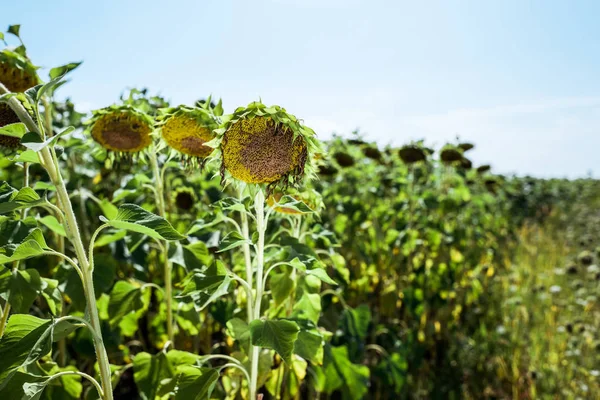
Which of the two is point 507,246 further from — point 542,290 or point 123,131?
point 123,131

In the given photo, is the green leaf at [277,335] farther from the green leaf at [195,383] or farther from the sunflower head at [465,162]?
the sunflower head at [465,162]

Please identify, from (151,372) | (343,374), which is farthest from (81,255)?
(343,374)

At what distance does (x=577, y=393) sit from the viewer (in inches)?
125

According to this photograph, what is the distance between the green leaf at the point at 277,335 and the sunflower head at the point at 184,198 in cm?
126

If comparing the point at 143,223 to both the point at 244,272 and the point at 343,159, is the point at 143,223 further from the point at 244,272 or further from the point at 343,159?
the point at 343,159

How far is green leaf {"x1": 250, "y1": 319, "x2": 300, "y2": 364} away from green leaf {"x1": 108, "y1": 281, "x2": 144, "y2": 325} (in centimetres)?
56

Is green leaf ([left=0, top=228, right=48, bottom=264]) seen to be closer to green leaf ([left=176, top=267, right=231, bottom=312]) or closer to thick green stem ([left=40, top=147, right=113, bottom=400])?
thick green stem ([left=40, top=147, right=113, bottom=400])

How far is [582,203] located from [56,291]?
10.9 metres

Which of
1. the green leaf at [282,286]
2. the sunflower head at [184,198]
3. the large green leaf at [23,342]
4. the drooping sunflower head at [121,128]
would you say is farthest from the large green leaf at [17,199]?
the sunflower head at [184,198]

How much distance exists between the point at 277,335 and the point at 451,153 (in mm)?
2458

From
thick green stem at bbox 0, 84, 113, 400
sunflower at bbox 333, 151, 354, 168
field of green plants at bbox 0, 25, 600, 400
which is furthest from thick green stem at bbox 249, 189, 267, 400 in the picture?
sunflower at bbox 333, 151, 354, 168

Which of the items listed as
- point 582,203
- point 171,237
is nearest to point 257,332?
point 171,237

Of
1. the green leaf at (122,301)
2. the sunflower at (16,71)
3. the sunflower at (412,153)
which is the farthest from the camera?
the sunflower at (412,153)

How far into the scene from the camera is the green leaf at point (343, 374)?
1.82 m
